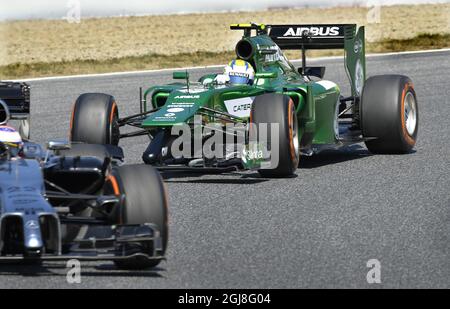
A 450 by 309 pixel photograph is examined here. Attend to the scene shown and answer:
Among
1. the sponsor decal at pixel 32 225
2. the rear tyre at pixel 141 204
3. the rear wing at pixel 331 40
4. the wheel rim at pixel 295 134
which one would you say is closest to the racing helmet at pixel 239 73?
the rear wing at pixel 331 40

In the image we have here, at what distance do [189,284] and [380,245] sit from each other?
184 cm

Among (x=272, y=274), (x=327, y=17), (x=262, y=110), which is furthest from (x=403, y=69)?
(x=327, y=17)

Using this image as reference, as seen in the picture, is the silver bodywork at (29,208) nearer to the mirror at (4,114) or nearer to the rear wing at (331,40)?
the mirror at (4,114)

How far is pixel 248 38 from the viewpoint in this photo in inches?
538

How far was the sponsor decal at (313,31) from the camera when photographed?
48.1 ft

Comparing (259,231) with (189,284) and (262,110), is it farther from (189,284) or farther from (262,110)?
(262,110)

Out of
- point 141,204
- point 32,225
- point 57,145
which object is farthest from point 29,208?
point 57,145

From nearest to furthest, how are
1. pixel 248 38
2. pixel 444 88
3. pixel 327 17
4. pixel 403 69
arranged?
pixel 248 38 < pixel 444 88 < pixel 403 69 < pixel 327 17

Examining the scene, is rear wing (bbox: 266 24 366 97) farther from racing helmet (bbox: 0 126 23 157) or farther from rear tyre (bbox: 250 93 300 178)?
racing helmet (bbox: 0 126 23 157)

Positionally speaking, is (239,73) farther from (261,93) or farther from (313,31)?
(313,31)

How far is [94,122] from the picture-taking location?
494 inches

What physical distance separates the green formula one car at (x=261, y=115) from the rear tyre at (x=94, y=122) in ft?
0.03

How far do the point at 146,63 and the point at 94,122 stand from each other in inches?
609

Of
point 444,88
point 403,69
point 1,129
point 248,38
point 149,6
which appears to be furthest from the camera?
point 149,6
